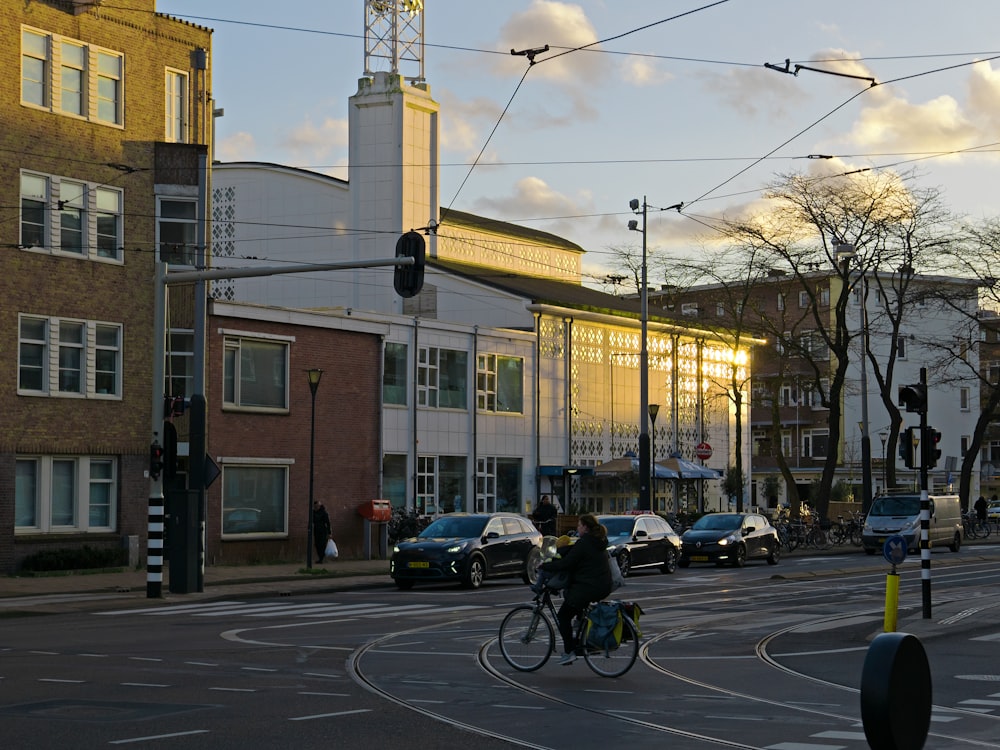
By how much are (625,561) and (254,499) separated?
34.6ft

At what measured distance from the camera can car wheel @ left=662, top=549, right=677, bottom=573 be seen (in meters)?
36.9

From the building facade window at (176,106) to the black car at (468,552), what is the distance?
1280cm

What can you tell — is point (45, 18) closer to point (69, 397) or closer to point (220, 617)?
point (69, 397)

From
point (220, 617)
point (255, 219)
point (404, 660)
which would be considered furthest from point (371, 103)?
point (404, 660)

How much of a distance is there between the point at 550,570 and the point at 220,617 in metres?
9.36

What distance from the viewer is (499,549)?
105ft

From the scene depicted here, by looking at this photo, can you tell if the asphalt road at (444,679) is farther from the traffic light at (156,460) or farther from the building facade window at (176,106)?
the building facade window at (176,106)

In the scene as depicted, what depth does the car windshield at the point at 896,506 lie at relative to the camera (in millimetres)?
47844

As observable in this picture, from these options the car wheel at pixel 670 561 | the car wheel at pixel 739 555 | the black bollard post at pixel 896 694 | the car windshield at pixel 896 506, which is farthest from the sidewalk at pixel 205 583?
the black bollard post at pixel 896 694

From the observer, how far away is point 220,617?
76.1 ft

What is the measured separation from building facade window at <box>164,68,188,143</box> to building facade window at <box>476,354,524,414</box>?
51.1ft

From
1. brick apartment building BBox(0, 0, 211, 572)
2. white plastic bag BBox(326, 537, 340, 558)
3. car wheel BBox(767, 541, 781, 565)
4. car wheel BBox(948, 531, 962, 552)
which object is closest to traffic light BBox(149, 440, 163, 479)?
brick apartment building BBox(0, 0, 211, 572)

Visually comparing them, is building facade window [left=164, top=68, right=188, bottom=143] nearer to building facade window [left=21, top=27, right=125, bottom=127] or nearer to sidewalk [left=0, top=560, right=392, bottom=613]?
building facade window [left=21, top=27, right=125, bottom=127]

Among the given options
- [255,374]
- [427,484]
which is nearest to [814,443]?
[427,484]
